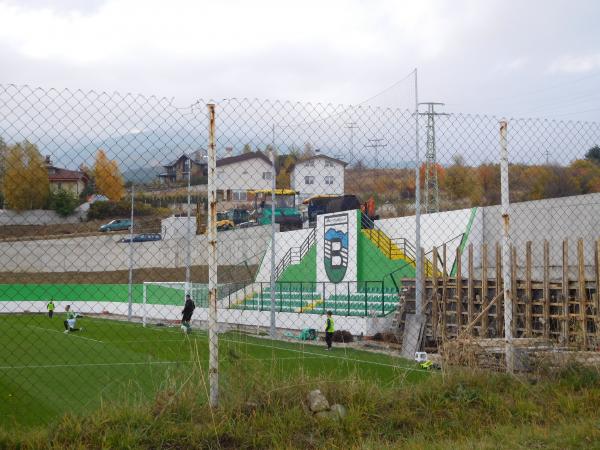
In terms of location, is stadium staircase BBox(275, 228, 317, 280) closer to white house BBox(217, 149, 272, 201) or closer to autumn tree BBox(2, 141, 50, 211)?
white house BBox(217, 149, 272, 201)

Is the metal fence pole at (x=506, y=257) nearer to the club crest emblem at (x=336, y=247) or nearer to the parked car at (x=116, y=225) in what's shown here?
the parked car at (x=116, y=225)

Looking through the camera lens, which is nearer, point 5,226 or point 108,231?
point 5,226

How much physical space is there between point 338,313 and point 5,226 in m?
23.4

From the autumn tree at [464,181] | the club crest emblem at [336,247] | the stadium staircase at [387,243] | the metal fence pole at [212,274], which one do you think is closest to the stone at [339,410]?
the metal fence pole at [212,274]

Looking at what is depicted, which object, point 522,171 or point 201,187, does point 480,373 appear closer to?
point 201,187

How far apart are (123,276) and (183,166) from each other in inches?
1125

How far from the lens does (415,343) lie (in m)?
20.9

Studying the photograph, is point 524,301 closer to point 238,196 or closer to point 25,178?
point 238,196

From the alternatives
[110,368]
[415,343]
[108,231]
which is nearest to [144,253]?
[110,368]

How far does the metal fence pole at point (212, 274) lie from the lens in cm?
586

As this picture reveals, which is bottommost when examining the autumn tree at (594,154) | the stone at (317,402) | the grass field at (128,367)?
the grass field at (128,367)

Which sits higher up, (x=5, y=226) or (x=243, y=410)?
(x=5, y=226)

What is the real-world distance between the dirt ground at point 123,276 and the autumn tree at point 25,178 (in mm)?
4729

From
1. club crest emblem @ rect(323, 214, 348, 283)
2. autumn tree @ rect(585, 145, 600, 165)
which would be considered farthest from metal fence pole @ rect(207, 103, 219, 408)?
club crest emblem @ rect(323, 214, 348, 283)
